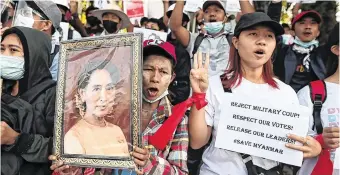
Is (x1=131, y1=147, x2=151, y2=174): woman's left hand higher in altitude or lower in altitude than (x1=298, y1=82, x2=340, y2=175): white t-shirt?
lower

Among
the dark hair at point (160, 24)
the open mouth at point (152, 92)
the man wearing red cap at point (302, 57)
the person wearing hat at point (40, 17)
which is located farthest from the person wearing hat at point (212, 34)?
the open mouth at point (152, 92)

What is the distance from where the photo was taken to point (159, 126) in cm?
235

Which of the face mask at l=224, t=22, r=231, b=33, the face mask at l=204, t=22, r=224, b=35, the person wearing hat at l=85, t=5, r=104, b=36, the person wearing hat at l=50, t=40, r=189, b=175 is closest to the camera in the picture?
the person wearing hat at l=50, t=40, r=189, b=175

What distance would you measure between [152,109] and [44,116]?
646mm

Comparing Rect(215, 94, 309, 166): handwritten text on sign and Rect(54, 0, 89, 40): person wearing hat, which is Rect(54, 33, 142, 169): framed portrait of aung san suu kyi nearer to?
Rect(215, 94, 309, 166): handwritten text on sign

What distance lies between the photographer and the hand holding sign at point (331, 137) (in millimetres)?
2346

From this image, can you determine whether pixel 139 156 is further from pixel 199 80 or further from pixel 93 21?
pixel 93 21

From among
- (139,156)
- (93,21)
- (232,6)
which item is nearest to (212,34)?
(232,6)

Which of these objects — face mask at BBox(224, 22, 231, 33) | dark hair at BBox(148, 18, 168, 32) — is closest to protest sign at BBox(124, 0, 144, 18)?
dark hair at BBox(148, 18, 168, 32)

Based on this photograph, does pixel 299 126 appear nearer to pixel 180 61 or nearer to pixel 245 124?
pixel 245 124

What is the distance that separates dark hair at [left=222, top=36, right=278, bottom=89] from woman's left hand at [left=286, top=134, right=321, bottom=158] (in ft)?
1.23

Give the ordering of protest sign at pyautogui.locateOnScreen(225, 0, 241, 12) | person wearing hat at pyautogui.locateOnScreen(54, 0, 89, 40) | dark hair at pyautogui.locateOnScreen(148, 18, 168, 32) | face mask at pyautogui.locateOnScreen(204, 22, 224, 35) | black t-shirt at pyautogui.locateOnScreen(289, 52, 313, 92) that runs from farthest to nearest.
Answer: dark hair at pyautogui.locateOnScreen(148, 18, 168, 32)
person wearing hat at pyautogui.locateOnScreen(54, 0, 89, 40)
protest sign at pyautogui.locateOnScreen(225, 0, 241, 12)
face mask at pyautogui.locateOnScreen(204, 22, 224, 35)
black t-shirt at pyautogui.locateOnScreen(289, 52, 313, 92)

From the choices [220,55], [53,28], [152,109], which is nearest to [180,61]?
[220,55]

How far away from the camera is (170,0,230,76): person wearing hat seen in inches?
158
